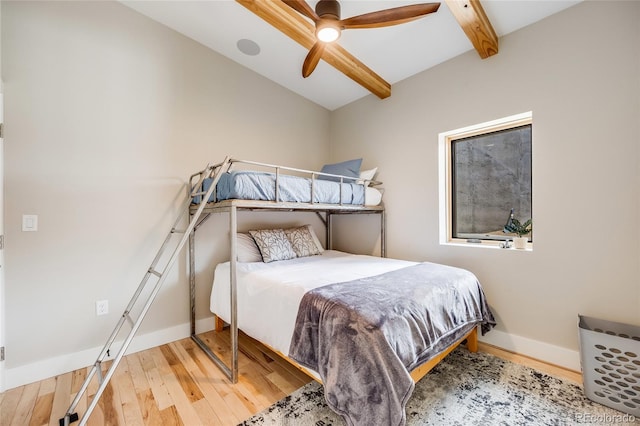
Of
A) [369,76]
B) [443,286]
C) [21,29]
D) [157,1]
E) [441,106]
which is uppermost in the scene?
[157,1]

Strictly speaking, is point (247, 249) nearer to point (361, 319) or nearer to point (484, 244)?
point (361, 319)

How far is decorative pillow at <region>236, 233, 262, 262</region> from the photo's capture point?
2.51 metres

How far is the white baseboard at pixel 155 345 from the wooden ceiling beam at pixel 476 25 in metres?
2.38

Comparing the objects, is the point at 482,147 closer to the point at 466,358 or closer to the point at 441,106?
the point at 441,106

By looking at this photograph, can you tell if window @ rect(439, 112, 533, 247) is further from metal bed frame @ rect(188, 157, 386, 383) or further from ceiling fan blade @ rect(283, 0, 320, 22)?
ceiling fan blade @ rect(283, 0, 320, 22)

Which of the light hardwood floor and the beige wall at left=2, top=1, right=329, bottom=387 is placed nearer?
the light hardwood floor

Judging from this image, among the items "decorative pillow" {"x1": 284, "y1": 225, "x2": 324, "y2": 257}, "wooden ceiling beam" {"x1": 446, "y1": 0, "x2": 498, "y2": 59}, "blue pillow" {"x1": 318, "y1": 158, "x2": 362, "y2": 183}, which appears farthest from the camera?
"blue pillow" {"x1": 318, "y1": 158, "x2": 362, "y2": 183}

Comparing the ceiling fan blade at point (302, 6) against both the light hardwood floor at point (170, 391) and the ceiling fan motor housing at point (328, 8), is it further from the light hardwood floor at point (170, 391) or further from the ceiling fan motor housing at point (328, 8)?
the light hardwood floor at point (170, 391)

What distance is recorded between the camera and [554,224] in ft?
6.49

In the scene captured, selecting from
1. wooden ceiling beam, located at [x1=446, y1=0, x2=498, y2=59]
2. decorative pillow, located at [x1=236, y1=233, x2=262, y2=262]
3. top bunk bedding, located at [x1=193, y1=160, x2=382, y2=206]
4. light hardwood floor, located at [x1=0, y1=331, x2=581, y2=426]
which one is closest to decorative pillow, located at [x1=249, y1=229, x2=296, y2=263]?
decorative pillow, located at [x1=236, y1=233, x2=262, y2=262]

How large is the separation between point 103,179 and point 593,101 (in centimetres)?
360

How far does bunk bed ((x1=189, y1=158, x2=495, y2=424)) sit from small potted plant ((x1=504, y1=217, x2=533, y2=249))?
0.58m

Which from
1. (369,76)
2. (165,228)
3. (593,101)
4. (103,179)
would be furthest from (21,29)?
(593,101)

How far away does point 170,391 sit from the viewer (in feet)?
5.55
